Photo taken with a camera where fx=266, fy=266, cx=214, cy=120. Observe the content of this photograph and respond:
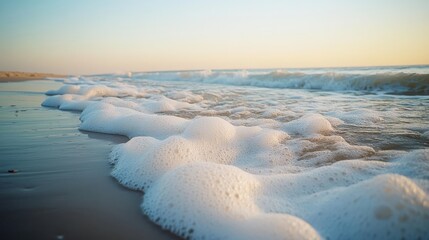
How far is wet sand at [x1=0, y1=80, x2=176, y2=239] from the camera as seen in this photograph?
4.66ft

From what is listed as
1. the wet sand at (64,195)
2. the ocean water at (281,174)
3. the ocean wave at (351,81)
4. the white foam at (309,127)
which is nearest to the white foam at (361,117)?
the ocean water at (281,174)

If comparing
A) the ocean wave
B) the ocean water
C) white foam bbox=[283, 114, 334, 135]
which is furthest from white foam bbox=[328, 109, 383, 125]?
the ocean wave

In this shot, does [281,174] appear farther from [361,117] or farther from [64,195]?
[361,117]

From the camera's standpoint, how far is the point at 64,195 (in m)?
1.79

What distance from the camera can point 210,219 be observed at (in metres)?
1.43

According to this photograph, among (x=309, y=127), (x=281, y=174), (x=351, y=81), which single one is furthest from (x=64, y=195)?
(x=351, y=81)

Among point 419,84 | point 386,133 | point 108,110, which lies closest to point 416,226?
point 386,133

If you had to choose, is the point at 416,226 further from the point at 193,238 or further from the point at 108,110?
the point at 108,110

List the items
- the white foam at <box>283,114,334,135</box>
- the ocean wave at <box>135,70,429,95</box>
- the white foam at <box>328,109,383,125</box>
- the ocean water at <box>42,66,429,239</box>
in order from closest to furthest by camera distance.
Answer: the ocean water at <box>42,66,429,239</box>
the white foam at <box>283,114,334,135</box>
the white foam at <box>328,109,383,125</box>
the ocean wave at <box>135,70,429,95</box>

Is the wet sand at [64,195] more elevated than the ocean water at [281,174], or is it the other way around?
the ocean water at [281,174]

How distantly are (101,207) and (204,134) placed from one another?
1290 millimetres

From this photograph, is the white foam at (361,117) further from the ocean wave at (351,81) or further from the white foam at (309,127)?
the ocean wave at (351,81)

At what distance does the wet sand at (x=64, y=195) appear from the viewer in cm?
142

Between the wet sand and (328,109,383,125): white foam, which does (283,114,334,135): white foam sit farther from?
the wet sand
